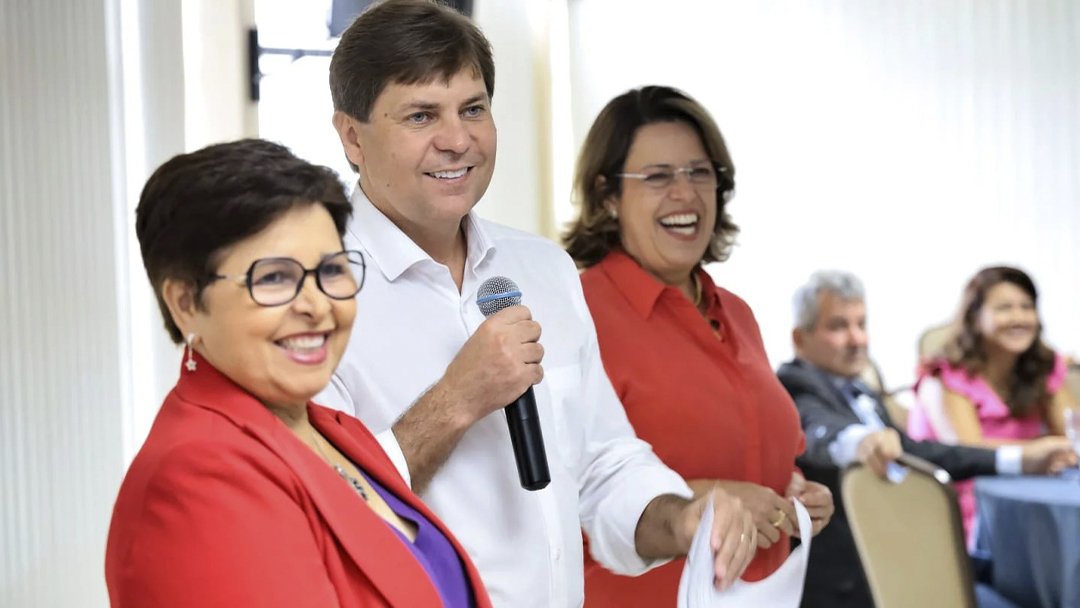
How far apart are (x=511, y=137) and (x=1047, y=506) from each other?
9.34 ft

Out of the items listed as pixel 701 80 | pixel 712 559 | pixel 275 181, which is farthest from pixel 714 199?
pixel 701 80

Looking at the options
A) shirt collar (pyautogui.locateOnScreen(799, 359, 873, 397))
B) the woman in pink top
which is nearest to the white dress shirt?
shirt collar (pyautogui.locateOnScreen(799, 359, 873, 397))

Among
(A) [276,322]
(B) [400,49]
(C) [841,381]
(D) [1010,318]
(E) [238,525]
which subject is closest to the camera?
(E) [238,525]

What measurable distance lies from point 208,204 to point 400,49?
60 centimetres

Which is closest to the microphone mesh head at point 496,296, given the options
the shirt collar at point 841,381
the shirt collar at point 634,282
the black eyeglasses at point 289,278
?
the black eyeglasses at point 289,278

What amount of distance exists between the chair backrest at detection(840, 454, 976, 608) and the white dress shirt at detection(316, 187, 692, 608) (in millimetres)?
1519

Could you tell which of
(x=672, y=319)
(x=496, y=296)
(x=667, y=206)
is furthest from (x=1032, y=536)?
(x=496, y=296)

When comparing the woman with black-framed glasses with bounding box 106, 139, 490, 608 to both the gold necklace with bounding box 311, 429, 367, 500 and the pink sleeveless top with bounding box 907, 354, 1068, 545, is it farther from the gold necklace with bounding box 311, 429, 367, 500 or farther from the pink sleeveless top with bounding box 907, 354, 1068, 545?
the pink sleeveless top with bounding box 907, 354, 1068, 545

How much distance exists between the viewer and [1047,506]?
348 centimetres

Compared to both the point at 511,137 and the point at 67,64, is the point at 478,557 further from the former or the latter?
the point at 511,137

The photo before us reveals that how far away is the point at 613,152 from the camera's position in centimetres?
240

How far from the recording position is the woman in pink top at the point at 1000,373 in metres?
4.29

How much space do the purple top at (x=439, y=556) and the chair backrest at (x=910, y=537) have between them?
2111 millimetres

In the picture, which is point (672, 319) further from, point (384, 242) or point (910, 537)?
point (910, 537)
